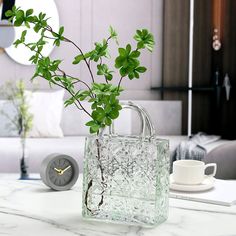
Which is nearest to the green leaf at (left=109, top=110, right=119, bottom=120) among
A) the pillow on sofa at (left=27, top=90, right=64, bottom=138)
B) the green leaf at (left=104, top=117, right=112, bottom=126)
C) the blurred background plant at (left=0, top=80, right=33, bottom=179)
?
the green leaf at (left=104, top=117, right=112, bottom=126)

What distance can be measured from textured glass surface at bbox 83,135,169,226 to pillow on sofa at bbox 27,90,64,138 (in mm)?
3024

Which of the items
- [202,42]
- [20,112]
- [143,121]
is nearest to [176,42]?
[202,42]

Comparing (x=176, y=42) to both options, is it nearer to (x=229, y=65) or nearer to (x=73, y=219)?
(x=229, y=65)

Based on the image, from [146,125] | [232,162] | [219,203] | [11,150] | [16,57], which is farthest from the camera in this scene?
[16,57]

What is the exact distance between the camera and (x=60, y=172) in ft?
4.54

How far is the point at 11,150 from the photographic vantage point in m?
3.54

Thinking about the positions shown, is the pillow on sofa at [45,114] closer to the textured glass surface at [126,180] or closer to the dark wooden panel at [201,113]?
the dark wooden panel at [201,113]

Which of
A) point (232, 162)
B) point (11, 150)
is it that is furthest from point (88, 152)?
point (11, 150)

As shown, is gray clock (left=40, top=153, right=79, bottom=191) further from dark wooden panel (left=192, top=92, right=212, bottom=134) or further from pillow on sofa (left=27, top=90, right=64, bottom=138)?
→ dark wooden panel (left=192, top=92, right=212, bottom=134)

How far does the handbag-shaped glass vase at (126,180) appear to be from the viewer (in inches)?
40.8

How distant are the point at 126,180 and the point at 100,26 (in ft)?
12.3

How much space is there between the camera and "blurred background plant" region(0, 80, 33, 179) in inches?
136

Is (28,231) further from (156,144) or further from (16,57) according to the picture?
A: (16,57)

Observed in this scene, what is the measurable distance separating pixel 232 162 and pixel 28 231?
132cm
